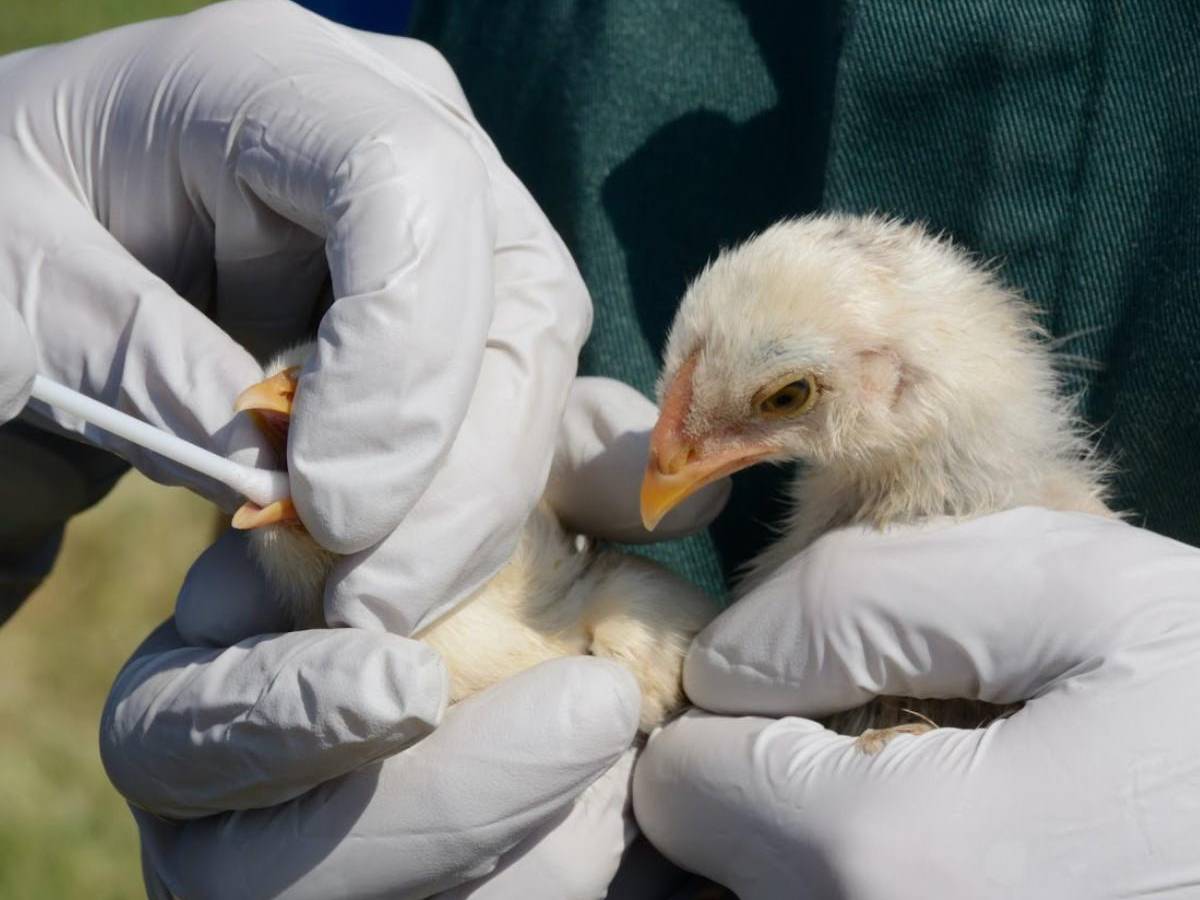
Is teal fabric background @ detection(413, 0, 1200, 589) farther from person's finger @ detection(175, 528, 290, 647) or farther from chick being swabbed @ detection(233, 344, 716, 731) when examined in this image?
person's finger @ detection(175, 528, 290, 647)

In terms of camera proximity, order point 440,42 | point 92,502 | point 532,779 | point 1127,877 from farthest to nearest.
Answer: point 440,42 < point 92,502 < point 532,779 < point 1127,877

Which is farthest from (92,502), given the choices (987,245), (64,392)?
(987,245)

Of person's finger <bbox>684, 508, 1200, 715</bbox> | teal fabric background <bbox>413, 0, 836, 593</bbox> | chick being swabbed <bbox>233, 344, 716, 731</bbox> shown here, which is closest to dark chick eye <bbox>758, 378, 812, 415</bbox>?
person's finger <bbox>684, 508, 1200, 715</bbox>

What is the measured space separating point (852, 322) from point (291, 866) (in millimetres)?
708

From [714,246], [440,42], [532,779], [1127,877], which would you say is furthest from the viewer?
[440,42]

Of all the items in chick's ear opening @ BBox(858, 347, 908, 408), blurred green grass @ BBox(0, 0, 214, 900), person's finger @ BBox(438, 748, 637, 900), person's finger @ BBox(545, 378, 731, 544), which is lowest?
blurred green grass @ BBox(0, 0, 214, 900)

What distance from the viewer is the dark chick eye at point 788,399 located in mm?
1149

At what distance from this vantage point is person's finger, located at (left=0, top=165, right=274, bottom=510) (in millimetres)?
1138

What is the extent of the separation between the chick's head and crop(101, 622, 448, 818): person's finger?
303 millimetres

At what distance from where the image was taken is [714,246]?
1.56m

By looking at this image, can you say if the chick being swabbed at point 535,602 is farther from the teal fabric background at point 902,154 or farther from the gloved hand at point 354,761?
the teal fabric background at point 902,154

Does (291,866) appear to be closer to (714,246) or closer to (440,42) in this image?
(714,246)

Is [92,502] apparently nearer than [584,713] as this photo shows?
No

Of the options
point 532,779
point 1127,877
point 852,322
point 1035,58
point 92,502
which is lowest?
point 92,502
